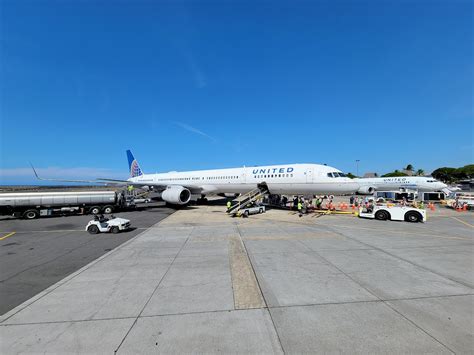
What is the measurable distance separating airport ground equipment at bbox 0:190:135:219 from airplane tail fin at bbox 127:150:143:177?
1894 cm

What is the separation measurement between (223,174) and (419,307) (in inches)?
860

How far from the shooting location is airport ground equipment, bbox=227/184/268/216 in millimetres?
19953

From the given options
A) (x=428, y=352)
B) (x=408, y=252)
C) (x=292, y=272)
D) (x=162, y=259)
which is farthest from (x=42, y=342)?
(x=408, y=252)

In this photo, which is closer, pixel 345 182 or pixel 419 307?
pixel 419 307

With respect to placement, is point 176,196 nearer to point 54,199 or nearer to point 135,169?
point 54,199

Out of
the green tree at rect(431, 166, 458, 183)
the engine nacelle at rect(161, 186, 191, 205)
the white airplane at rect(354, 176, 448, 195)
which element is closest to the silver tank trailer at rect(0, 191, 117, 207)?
the engine nacelle at rect(161, 186, 191, 205)

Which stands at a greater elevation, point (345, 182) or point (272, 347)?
point (345, 182)

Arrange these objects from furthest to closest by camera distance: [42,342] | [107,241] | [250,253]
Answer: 1. [107,241]
2. [250,253]
3. [42,342]

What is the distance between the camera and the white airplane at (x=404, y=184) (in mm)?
38344

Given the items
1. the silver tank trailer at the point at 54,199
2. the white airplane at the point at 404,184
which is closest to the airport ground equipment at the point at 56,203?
the silver tank trailer at the point at 54,199

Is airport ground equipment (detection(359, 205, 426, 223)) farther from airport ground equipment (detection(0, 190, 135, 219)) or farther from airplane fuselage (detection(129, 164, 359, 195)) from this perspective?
airport ground equipment (detection(0, 190, 135, 219))

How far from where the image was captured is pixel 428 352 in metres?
3.61

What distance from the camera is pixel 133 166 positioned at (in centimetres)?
4003

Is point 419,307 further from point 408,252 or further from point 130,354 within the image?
point 130,354
